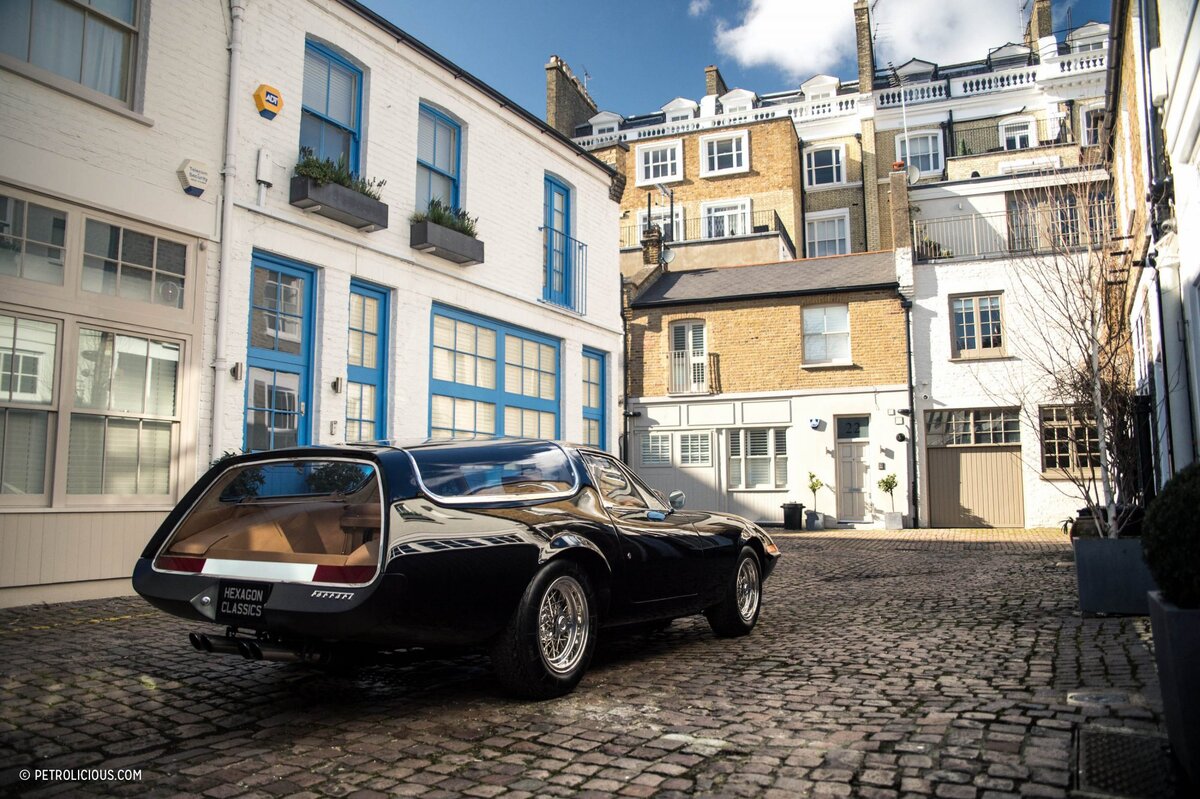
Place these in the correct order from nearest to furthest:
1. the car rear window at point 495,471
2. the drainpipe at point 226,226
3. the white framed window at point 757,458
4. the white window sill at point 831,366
Result: the car rear window at point 495,471 → the drainpipe at point 226,226 → the white window sill at point 831,366 → the white framed window at point 757,458

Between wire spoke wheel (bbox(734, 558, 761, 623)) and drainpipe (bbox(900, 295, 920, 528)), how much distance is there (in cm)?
1657

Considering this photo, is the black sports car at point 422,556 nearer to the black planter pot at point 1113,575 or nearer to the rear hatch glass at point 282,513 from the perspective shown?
the rear hatch glass at point 282,513

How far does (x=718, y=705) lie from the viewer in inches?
176

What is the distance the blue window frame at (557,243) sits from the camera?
48.0ft

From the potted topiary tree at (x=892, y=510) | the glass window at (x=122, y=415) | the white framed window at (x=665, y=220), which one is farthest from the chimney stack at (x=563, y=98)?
the glass window at (x=122, y=415)

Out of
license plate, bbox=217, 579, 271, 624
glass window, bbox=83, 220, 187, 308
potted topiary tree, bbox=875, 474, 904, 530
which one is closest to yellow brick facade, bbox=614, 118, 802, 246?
potted topiary tree, bbox=875, 474, 904, 530

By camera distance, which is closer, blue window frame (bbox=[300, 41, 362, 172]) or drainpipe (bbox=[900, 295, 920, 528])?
blue window frame (bbox=[300, 41, 362, 172])

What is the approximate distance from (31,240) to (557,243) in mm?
8745

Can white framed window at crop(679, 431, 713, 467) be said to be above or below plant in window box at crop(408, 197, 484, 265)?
below

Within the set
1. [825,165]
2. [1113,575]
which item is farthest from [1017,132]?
[1113,575]

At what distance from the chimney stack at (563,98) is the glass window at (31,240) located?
32.1 meters

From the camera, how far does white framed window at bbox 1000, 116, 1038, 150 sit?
1378 inches

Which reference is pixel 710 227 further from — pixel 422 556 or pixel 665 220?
pixel 422 556

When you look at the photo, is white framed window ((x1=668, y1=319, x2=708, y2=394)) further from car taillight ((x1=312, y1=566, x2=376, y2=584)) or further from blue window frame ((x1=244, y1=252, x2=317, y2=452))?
car taillight ((x1=312, y1=566, x2=376, y2=584))
